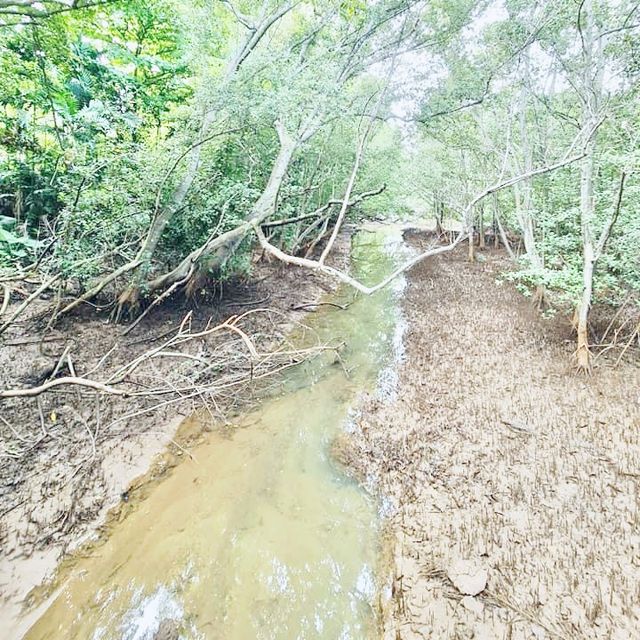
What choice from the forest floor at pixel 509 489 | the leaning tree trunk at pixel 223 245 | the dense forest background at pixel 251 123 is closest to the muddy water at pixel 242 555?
the forest floor at pixel 509 489

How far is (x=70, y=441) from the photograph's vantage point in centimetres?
504

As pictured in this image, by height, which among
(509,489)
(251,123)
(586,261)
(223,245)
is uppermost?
(251,123)

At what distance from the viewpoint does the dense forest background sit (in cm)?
685

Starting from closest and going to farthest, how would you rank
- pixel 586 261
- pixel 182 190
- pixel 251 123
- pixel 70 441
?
pixel 70 441
pixel 586 261
pixel 182 190
pixel 251 123

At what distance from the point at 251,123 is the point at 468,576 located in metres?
9.66

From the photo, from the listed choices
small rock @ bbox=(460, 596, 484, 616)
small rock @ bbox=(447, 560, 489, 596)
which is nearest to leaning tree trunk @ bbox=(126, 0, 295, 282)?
small rock @ bbox=(447, 560, 489, 596)

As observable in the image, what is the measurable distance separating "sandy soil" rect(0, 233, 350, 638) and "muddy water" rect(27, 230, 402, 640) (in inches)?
14.8

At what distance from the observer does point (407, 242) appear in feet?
83.8

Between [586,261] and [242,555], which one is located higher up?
[586,261]

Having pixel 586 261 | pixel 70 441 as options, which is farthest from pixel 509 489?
pixel 70 441

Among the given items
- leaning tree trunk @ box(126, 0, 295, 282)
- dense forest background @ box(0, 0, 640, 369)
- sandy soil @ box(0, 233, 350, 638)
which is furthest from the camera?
leaning tree trunk @ box(126, 0, 295, 282)

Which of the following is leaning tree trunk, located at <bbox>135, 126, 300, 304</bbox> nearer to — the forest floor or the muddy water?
the muddy water

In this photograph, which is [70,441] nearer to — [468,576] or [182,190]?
[468,576]

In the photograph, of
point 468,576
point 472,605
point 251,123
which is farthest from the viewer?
point 251,123
